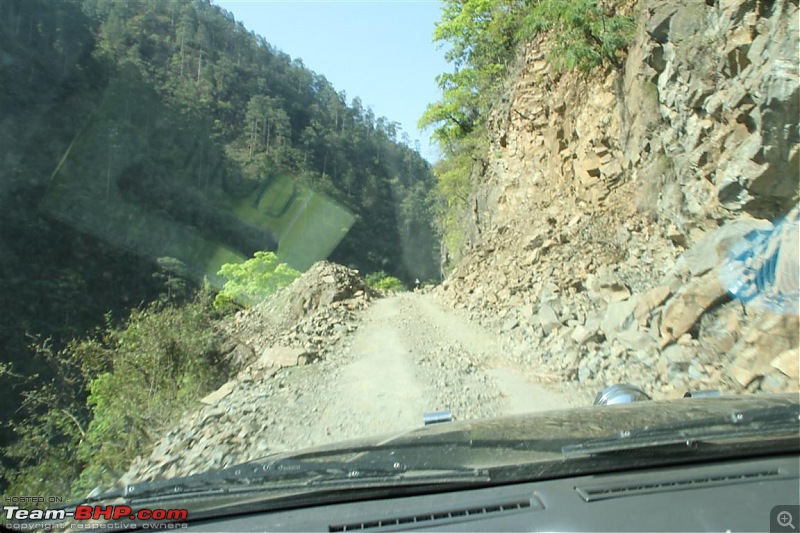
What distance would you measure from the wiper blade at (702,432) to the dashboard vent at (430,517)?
0.40m

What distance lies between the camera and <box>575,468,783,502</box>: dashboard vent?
2.18m

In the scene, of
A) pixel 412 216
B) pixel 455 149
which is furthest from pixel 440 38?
pixel 412 216

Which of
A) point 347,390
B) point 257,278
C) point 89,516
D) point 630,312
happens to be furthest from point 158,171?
point 89,516

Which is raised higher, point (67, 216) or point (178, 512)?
point (178, 512)

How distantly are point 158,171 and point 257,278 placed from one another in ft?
Answer: 56.9

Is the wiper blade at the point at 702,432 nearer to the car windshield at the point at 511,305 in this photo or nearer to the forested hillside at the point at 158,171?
the car windshield at the point at 511,305

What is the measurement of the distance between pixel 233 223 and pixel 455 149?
20750mm

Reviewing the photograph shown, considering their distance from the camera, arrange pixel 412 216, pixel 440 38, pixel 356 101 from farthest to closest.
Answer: pixel 356 101 → pixel 412 216 → pixel 440 38

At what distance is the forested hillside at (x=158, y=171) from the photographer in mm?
30766

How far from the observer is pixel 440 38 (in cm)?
2653

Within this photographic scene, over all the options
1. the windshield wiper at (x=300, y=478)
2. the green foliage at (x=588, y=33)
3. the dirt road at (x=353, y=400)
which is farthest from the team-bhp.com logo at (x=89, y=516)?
the green foliage at (x=588, y=33)

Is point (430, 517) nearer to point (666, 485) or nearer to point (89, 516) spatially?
point (666, 485)

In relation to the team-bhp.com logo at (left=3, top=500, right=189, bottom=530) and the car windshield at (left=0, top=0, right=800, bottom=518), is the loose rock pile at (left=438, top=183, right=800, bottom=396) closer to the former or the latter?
the car windshield at (left=0, top=0, right=800, bottom=518)

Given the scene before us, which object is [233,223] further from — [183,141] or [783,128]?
[783,128]
